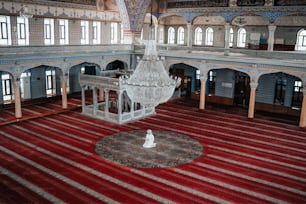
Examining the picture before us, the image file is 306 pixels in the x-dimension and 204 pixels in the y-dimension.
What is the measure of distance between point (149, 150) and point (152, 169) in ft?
4.72

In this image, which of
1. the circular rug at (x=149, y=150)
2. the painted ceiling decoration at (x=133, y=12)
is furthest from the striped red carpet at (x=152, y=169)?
the painted ceiling decoration at (x=133, y=12)

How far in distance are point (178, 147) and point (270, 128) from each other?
4.88 meters

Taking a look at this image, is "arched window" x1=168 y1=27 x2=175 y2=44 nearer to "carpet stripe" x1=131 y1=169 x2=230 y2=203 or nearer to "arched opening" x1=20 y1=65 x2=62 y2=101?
"arched opening" x1=20 y1=65 x2=62 y2=101

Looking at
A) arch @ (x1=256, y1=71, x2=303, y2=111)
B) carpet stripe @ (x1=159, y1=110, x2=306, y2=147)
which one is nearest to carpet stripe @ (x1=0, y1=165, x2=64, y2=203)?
carpet stripe @ (x1=159, y1=110, x2=306, y2=147)

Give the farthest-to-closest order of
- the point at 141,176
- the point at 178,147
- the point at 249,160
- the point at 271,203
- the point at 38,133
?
the point at 38,133 < the point at 178,147 < the point at 249,160 < the point at 141,176 < the point at 271,203

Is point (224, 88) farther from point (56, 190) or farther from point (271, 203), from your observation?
point (56, 190)

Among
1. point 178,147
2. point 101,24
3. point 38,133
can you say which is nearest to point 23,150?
point 38,133

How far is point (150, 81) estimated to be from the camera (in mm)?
8969

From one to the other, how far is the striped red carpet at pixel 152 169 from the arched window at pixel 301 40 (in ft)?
19.1

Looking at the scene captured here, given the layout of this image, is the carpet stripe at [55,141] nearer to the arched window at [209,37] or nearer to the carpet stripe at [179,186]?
the carpet stripe at [179,186]

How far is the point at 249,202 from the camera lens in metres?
7.23

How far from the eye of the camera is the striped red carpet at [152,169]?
750 cm

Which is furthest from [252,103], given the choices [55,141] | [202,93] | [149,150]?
[55,141]

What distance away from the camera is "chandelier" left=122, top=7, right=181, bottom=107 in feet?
29.0
